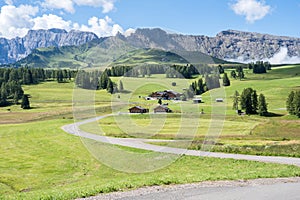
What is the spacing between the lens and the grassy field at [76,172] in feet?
62.6

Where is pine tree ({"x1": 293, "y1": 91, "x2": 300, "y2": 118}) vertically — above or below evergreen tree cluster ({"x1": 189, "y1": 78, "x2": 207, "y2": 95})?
below

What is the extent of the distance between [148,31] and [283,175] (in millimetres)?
12874

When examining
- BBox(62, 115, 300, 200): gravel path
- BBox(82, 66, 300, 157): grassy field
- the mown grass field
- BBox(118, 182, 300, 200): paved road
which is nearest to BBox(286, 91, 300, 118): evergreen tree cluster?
BBox(82, 66, 300, 157): grassy field

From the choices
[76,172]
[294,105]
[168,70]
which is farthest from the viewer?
[294,105]

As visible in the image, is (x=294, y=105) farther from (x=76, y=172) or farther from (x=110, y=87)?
(x=110, y=87)

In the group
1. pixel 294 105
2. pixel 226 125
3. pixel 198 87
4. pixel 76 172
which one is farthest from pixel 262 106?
pixel 198 87

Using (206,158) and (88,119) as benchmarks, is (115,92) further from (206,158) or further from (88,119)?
(206,158)

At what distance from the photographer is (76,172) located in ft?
125

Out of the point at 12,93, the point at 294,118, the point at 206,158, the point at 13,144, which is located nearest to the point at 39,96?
the point at 12,93

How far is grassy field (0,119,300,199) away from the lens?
19078 millimetres

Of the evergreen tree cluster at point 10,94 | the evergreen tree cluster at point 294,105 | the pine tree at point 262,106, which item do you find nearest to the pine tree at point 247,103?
the pine tree at point 262,106

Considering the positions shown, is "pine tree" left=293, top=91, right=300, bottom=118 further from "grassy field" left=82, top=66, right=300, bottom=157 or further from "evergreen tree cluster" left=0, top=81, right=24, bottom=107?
"evergreen tree cluster" left=0, top=81, right=24, bottom=107

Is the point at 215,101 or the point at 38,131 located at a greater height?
the point at 215,101

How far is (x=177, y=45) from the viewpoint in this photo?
1652 cm
